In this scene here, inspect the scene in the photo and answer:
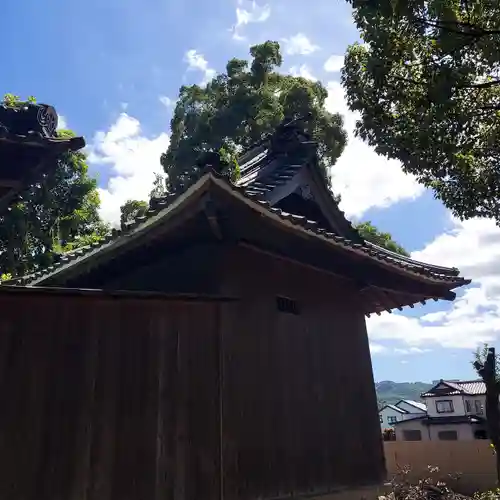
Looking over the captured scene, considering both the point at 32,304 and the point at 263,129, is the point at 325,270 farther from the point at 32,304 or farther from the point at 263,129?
the point at 263,129

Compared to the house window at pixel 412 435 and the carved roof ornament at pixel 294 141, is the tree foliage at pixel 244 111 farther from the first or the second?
the house window at pixel 412 435

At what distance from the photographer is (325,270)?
8320 mm

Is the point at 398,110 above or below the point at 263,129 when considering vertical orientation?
below

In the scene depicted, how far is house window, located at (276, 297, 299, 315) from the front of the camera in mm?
7488

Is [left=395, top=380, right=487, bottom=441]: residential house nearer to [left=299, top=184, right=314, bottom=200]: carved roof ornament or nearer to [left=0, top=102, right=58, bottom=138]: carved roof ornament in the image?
[left=299, top=184, right=314, bottom=200]: carved roof ornament

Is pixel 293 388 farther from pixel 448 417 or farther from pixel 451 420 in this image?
pixel 448 417

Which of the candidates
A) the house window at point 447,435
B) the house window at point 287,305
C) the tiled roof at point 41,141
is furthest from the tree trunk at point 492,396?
the house window at point 447,435

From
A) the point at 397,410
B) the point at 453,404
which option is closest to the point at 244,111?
the point at 453,404

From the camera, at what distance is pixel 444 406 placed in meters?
38.3

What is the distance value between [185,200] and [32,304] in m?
1.89

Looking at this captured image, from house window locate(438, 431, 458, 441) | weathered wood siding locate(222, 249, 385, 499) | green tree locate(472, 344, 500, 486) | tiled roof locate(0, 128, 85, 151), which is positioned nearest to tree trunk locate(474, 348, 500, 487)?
green tree locate(472, 344, 500, 486)

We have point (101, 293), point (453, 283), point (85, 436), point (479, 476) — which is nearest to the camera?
point (85, 436)

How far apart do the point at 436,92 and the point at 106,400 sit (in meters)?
6.59

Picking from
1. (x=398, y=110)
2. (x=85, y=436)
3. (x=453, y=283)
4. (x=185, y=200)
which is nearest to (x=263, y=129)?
(x=398, y=110)
